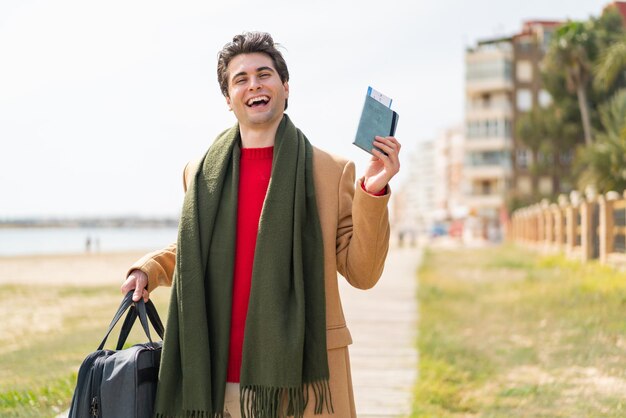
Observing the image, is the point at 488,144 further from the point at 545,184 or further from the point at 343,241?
the point at 343,241

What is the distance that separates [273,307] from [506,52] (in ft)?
227

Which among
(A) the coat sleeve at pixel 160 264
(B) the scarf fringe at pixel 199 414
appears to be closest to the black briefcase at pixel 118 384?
(B) the scarf fringe at pixel 199 414

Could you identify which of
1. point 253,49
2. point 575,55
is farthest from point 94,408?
point 575,55

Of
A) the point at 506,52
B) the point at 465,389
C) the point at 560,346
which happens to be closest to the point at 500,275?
the point at 560,346

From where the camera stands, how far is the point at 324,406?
2762 mm

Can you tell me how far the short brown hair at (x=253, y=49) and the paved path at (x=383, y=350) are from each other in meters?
3.48

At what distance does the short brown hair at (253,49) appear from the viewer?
9.48 feet

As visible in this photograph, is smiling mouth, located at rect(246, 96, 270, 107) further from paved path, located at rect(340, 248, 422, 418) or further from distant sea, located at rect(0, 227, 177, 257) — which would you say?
Result: distant sea, located at rect(0, 227, 177, 257)

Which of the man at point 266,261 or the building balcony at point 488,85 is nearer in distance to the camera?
the man at point 266,261

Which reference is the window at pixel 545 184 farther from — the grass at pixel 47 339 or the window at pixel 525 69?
the grass at pixel 47 339

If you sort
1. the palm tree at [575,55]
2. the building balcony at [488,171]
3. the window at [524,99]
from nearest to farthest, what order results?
the palm tree at [575,55]
the building balcony at [488,171]
the window at [524,99]

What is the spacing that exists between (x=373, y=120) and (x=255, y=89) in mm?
408

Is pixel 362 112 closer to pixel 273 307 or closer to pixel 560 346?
pixel 273 307

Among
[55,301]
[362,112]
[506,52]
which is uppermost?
[506,52]
